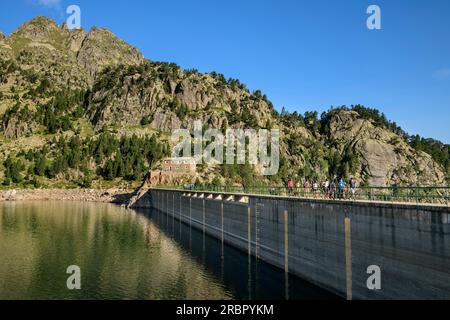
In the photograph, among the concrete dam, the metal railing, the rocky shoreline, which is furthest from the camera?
the rocky shoreline

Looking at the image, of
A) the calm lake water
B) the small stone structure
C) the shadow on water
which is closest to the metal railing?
the shadow on water

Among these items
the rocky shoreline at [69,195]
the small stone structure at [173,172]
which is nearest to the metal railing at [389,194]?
the small stone structure at [173,172]

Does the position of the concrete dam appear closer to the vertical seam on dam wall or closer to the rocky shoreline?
the vertical seam on dam wall

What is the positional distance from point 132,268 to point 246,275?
14.5m

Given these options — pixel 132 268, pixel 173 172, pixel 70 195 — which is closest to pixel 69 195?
Answer: pixel 70 195

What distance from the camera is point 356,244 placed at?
106 ft

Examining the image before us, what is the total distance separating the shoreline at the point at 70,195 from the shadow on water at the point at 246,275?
354 feet

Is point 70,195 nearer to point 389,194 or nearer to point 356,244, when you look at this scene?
point 356,244

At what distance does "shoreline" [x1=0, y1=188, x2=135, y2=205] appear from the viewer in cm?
17088

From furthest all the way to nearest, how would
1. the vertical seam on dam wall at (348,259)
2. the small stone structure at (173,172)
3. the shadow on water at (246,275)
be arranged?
the small stone structure at (173,172) < the shadow on water at (246,275) < the vertical seam on dam wall at (348,259)

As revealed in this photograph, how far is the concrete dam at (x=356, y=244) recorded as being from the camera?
25.0 meters

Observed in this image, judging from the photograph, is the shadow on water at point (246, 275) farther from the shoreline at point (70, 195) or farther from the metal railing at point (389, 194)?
the shoreline at point (70, 195)
